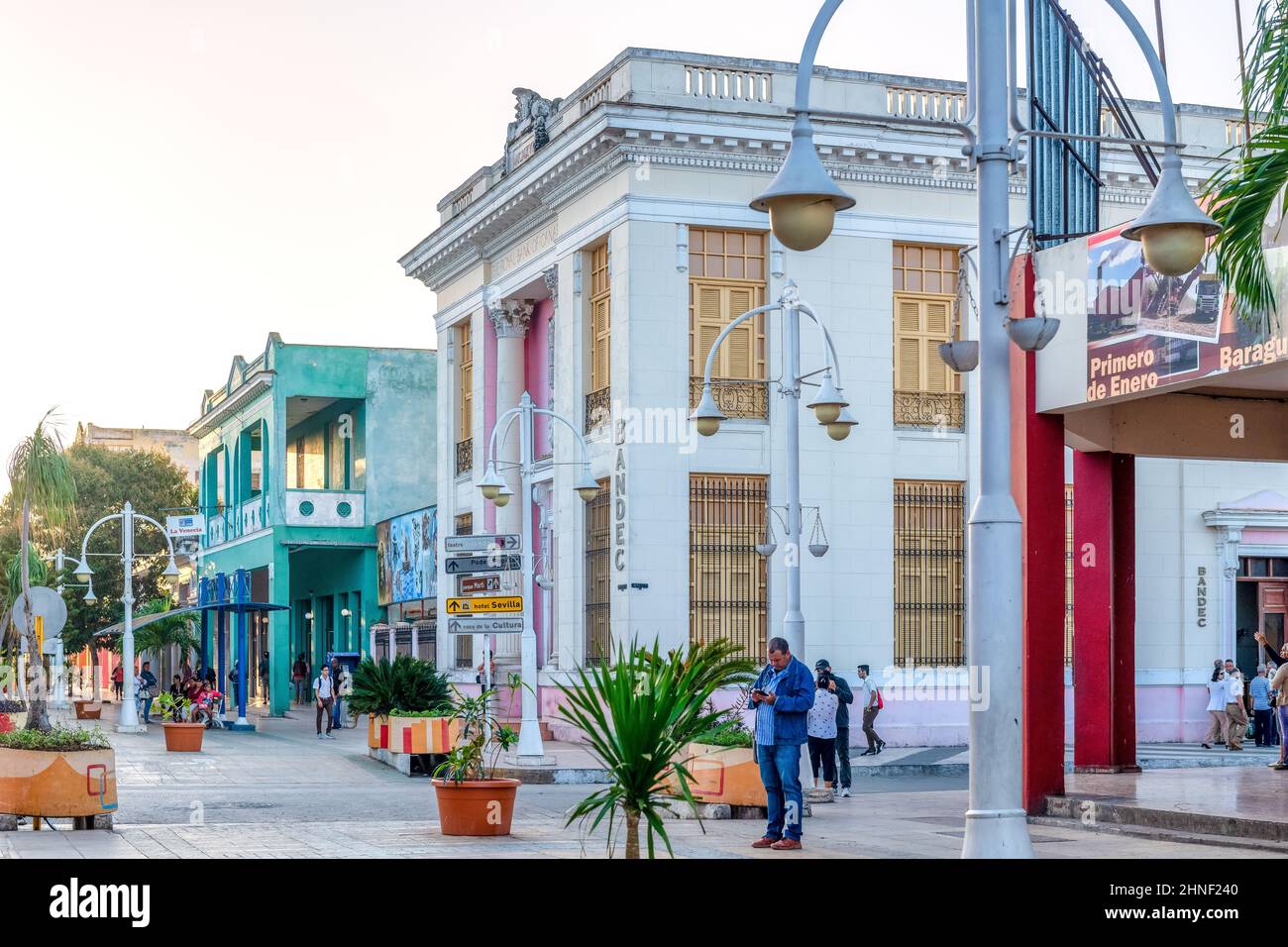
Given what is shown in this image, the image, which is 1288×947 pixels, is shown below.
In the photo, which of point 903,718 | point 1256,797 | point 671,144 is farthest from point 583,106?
point 1256,797

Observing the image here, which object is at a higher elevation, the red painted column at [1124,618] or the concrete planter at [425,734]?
the red painted column at [1124,618]

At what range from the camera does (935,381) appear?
34.6m

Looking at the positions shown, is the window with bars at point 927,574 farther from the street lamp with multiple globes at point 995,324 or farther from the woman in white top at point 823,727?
the street lamp with multiple globes at point 995,324

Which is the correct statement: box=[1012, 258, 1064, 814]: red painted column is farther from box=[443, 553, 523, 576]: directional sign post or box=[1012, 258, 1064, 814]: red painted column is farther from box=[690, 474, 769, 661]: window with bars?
box=[690, 474, 769, 661]: window with bars

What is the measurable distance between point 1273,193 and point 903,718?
2011 cm

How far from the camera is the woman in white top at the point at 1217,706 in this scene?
104 ft

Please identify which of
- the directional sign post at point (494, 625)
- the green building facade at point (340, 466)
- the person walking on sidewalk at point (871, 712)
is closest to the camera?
the directional sign post at point (494, 625)

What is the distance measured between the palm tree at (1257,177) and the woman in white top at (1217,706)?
18.2 metres

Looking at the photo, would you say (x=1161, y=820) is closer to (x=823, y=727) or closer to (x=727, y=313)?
(x=823, y=727)

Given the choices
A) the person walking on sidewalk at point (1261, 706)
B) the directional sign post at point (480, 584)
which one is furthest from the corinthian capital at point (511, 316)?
the person walking on sidewalk at point (1261, 706)

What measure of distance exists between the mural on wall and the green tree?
62.5 feet

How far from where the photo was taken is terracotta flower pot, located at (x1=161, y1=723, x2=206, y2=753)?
3294cm

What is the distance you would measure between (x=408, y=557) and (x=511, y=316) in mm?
12116
